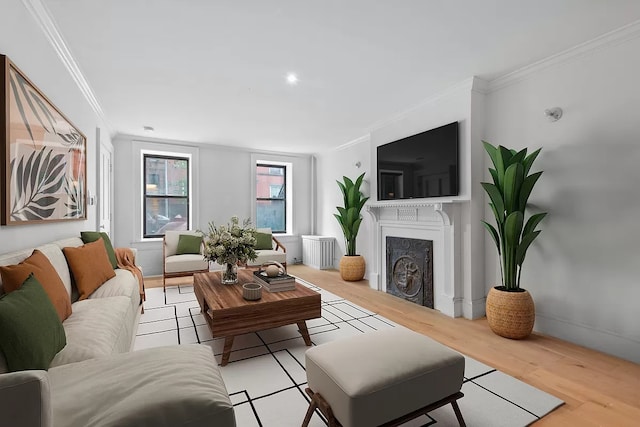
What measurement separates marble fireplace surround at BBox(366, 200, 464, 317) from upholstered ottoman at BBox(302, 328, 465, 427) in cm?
191

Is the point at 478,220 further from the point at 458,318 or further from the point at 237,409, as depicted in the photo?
the point at 237,409

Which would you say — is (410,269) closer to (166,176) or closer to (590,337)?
(590,337)

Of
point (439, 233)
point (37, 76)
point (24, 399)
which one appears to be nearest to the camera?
point (24, 399)

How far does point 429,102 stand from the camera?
3576 mm

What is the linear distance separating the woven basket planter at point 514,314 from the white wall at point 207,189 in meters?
4.49

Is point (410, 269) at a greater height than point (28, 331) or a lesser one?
lesser

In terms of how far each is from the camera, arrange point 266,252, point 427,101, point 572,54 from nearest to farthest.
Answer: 1. point 572,54
2. point 427,101
3. point 266,252

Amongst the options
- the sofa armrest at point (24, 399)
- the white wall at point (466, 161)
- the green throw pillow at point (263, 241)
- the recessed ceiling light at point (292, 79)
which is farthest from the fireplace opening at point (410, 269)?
the sofa armrest at point (24, 399)

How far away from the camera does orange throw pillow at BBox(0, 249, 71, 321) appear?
4.75ft

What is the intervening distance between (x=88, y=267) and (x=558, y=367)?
369cm

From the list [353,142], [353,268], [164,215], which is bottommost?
[353,268]

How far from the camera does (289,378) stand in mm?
2047

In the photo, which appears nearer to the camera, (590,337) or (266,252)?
(590,337)

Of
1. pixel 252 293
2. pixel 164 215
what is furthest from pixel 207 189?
pixel 252 293
